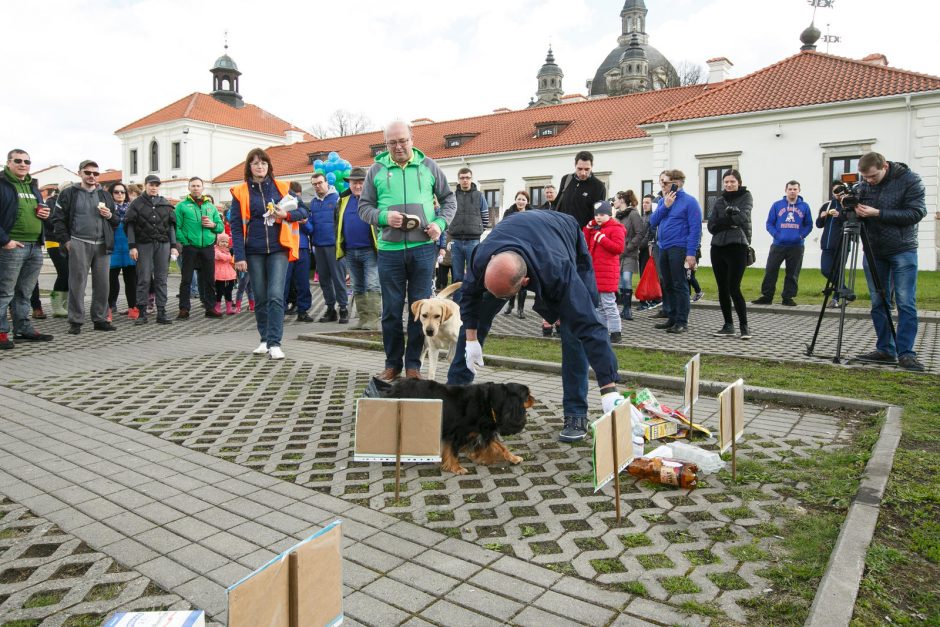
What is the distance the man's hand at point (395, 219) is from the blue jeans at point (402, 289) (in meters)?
0.31

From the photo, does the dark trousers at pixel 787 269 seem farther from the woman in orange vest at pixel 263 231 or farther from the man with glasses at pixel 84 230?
the man with glasses at pixel 84 230

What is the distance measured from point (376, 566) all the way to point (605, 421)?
1.18m

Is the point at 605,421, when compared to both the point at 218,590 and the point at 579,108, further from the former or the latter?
the point at 579,108

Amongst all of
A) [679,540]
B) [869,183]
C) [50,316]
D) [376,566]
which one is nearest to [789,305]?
[869,183]

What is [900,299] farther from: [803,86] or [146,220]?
[803,86]

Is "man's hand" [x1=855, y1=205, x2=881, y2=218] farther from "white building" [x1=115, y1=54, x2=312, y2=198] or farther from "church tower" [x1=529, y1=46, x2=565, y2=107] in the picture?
"church tower" [x1=529, y1=46, x2=565, y2=107]

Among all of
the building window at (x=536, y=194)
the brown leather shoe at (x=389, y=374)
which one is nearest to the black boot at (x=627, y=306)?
the brown leather shoe at (x=389, y=374)

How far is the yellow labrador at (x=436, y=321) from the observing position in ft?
20.4

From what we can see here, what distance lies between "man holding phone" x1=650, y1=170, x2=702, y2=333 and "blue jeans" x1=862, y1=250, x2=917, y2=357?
7.72ft

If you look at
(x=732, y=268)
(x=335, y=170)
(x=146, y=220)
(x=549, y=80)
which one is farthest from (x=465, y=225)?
(x=549, y=80)

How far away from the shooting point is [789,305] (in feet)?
41.1

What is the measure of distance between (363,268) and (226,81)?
6512 centimetres

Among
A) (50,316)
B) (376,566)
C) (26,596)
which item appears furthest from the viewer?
(50,316)

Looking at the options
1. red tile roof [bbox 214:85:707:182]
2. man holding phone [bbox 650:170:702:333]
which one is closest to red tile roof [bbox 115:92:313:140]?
red tile roof [bbox 214:85:707:182]
